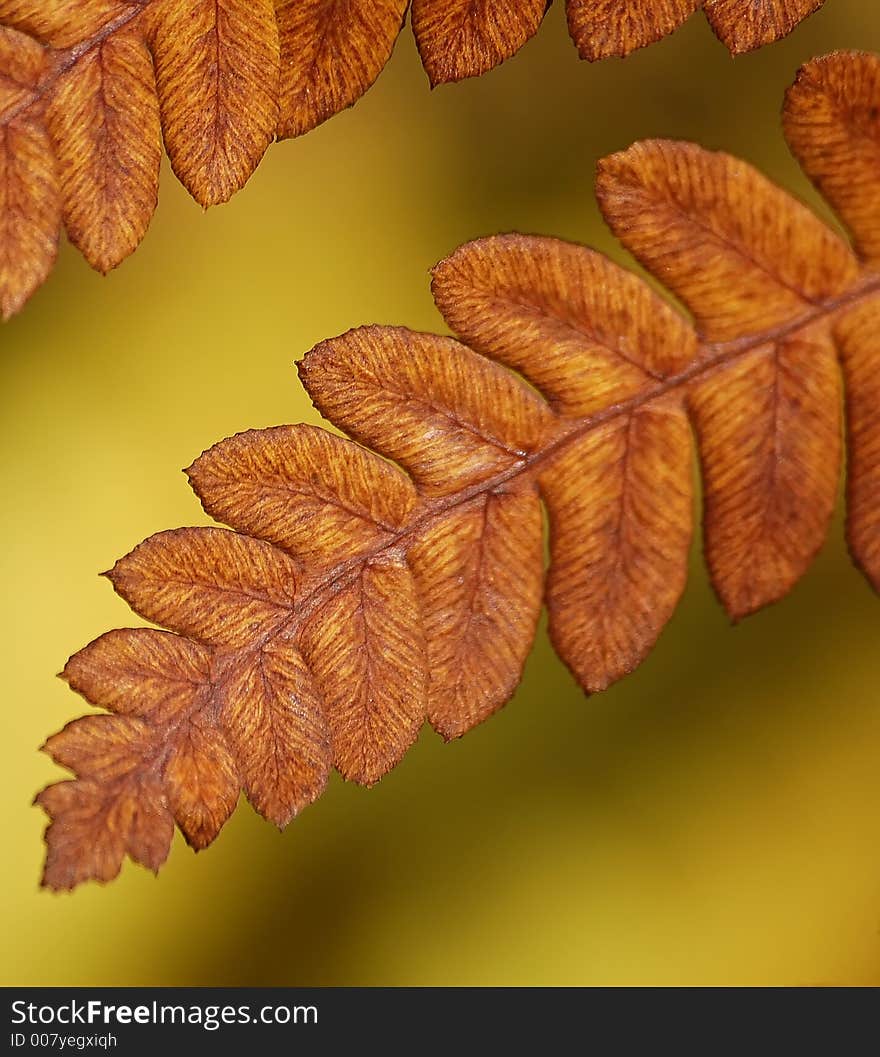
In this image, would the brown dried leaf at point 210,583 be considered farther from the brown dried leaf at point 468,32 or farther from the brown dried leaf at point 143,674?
the brown dried leaf at point 468,32

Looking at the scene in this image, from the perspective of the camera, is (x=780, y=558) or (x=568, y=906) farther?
(x=568, y=906)

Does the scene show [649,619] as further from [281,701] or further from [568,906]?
[568,906]

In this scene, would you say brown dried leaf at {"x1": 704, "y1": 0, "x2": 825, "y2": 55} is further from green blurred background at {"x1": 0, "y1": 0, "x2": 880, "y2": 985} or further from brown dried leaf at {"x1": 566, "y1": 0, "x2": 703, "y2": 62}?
green blurred background at {"x1": 0, "y1": 0, "x2": 880, "y2": 985}

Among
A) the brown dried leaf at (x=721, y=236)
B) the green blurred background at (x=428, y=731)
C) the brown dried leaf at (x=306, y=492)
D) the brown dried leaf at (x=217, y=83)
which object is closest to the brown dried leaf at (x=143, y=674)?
the brown dried leaf at (x=306, y=492)

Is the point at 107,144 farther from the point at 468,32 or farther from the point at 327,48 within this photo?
the point at 468,32

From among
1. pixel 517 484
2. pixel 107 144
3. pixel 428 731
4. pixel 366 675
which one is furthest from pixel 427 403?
pixel 428 731

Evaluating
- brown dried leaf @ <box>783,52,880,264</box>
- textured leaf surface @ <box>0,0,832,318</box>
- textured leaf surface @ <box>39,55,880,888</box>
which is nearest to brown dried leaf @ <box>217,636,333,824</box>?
textured leaf surface @ <box>39,55,880,888</box>

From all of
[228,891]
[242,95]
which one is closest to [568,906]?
[228,891]
